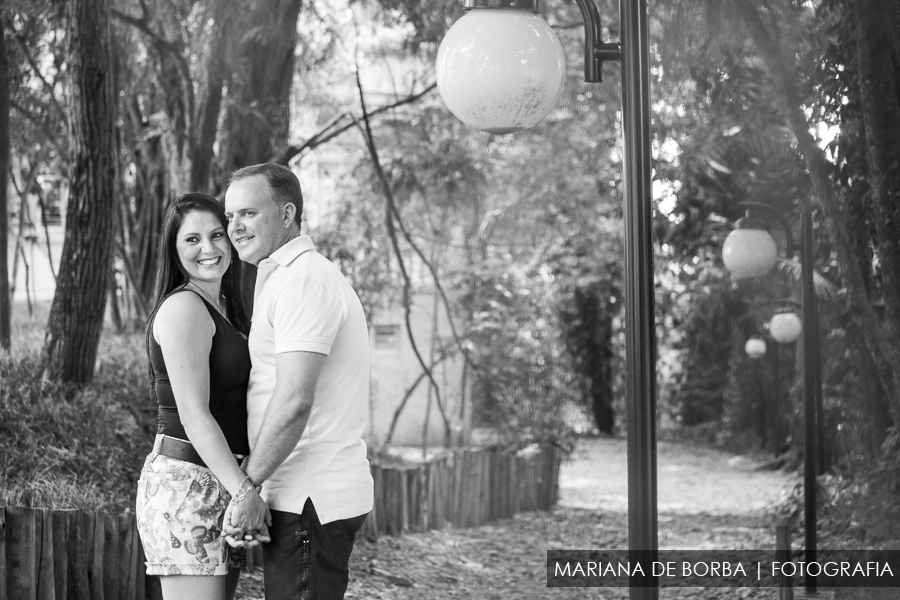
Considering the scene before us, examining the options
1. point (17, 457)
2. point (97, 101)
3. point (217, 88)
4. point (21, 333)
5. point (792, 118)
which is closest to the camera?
point (17, 457)

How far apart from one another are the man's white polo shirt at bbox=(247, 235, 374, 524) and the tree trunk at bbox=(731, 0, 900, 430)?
153 inches

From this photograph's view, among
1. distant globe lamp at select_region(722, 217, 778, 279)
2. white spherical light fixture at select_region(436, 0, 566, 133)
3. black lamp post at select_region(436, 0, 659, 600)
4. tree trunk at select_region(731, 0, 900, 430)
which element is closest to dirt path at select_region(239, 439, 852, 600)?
tree trunk at select_region(731, 0, 900, 430)

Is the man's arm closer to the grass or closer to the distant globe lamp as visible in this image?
the grass

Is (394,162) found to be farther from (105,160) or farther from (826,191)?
(826,191)

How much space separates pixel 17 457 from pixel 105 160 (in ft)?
6.31

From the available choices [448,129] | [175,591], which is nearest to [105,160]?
[175,591]

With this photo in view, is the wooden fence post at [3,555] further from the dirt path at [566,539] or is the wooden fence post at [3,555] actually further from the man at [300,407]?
the man at [300,407]

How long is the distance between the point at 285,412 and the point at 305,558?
0.39m

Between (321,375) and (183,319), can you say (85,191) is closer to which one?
(183,319)

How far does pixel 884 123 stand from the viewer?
5.24m

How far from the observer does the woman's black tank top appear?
8.95ft

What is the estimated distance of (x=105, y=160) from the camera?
5977 mm

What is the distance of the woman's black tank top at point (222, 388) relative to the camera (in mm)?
2727

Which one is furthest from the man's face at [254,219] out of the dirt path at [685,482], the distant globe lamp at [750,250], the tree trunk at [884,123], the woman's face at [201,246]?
the dirt path at [685,482]
